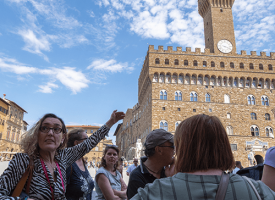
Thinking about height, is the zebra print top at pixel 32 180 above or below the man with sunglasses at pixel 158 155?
below

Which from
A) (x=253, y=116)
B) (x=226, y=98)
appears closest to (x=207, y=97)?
(x=226, y=98)

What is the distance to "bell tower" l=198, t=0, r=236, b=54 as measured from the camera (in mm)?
28586

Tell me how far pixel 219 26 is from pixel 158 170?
30517 mm

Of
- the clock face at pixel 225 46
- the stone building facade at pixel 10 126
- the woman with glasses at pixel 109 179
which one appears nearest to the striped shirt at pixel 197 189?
the woman with glasses at pixel 109 179

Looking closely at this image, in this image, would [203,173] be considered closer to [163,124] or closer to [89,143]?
[89,143]

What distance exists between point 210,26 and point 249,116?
41.0ft

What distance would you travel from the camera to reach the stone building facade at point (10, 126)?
39719 millimetres

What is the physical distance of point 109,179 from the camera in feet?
11.0

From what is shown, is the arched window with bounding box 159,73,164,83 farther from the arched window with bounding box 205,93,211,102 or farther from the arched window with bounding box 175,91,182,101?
the arched window with bounding box 205,93,211,102

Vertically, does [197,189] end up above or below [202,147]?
below

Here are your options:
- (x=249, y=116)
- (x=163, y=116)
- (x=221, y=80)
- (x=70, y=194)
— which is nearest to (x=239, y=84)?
(x=221, y=80)

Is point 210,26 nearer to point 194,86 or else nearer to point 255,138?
point 194,86

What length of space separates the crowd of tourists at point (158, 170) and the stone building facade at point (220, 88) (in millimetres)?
23051

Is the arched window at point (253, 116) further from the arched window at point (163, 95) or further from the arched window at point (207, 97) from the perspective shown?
the arched window at point (163, 95)
